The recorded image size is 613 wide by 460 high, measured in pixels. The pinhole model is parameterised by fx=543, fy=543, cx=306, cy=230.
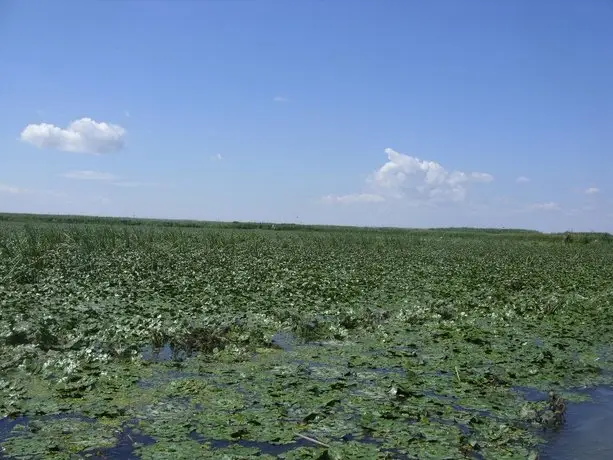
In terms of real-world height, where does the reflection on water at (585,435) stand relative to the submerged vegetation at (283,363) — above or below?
below

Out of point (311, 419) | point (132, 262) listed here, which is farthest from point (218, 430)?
point (132, 262)

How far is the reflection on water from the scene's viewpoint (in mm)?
4344

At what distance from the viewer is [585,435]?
4.75 metres

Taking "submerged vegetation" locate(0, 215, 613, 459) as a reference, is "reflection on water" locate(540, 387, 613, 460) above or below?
below

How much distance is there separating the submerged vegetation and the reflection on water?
0.13m

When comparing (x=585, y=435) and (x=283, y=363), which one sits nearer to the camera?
(x=585, y=435)

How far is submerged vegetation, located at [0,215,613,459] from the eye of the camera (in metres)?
4.37

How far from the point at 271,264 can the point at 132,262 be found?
406cm

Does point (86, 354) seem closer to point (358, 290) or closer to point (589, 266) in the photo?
point (358, 290)

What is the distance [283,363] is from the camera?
654cm

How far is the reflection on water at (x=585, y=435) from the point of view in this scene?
434 centimetres

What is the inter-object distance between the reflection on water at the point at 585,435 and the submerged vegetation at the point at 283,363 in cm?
13

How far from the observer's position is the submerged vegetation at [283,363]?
437cm

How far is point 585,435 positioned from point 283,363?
3.26 m
